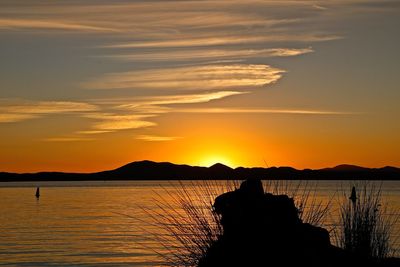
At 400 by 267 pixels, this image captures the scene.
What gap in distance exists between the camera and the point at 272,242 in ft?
47.8

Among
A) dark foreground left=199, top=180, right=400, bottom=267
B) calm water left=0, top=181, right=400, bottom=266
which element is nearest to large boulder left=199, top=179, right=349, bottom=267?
dark foreground left=199, top=180, right=400, bottom=267

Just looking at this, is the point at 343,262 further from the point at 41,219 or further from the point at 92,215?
the point at 92,215

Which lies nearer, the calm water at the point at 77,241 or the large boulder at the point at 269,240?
the large boulder at the point at 269,240

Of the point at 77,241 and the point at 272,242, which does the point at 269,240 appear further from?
the point at 77,241

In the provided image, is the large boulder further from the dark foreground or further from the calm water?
the calm water

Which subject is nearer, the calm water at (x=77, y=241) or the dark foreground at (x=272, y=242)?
the dark foreground at (x=272, y=242)

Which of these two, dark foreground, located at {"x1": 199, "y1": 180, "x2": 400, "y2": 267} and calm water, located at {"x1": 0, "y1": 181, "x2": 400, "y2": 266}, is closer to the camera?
dark foreground, located at {"x1": 199, "y1": 180, "x2": 400, "y2": 267}

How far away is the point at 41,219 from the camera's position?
6381 cm

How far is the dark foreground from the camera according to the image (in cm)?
1439

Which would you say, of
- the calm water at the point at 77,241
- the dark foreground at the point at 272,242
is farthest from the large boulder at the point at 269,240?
the calm water at the point at 77,241

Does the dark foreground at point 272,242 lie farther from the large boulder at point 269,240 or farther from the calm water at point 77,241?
the calm water at point 77,241

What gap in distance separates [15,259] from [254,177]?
22055 millimetres

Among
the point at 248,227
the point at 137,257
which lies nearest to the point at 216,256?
the point at 248,227

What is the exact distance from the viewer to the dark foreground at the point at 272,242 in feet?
47.2
